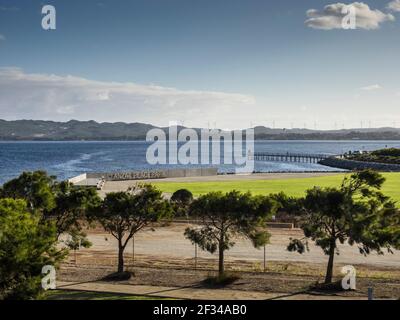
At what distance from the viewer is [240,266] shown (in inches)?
1344

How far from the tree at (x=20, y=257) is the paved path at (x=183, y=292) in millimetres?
7206

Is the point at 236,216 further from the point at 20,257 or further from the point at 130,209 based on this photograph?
the point at 20,257

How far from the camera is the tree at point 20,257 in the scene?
703 inches

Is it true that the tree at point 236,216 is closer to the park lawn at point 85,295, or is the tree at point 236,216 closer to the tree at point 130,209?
the tree at point 130,209

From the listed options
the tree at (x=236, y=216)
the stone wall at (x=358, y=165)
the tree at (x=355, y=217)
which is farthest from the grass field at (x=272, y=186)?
the tree at (x=355, y=217)

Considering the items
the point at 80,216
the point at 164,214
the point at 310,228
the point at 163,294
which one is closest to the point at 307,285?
the point at 310,228

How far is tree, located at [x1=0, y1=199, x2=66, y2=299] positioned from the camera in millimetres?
17844

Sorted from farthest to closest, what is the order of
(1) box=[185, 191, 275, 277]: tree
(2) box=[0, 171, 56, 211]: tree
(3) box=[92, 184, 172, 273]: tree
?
(3) box=[92, 184, 172, 273]: tree < (2) box=[0, 171, 56, 211]: tree < (1) box=[185, 191, 275, 277]: tree

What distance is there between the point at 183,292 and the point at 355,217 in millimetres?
10087

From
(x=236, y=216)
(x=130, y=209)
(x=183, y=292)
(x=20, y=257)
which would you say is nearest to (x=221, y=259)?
(x=236, y=216)

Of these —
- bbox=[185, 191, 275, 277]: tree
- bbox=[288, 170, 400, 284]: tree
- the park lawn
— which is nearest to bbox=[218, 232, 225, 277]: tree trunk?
bbox=[185, 191, 275, 277]: tree

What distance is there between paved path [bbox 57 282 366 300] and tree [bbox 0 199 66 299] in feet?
23.6

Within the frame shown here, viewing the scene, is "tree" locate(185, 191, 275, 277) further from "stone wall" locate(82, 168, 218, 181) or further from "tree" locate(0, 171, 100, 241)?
"stone wall" locate(82, 168, 218, 181)

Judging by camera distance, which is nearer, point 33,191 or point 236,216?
point 236,216
